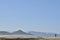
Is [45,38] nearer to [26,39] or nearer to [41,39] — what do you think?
[41,39]

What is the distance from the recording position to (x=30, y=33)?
48.1 feet

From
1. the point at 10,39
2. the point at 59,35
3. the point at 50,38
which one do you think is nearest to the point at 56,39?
the point at 50,38

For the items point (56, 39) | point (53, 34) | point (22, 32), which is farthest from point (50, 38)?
point (22, 32)

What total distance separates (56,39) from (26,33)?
2.69m

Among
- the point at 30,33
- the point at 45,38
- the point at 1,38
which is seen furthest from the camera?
the point at 30,33

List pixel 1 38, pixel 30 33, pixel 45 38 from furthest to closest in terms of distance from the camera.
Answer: pixel 30 33 → pixel 45 38 → pixel 1 38

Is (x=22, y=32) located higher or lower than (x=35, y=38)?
higher

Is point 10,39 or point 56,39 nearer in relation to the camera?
point 10,39

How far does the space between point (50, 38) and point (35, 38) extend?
1.62 m

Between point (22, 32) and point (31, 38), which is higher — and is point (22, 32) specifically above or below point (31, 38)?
above

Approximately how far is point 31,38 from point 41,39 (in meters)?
0.80

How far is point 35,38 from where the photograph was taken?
12.9 meters

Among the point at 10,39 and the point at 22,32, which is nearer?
the point at 10,39

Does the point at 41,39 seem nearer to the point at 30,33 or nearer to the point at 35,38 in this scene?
the point at 35,38
